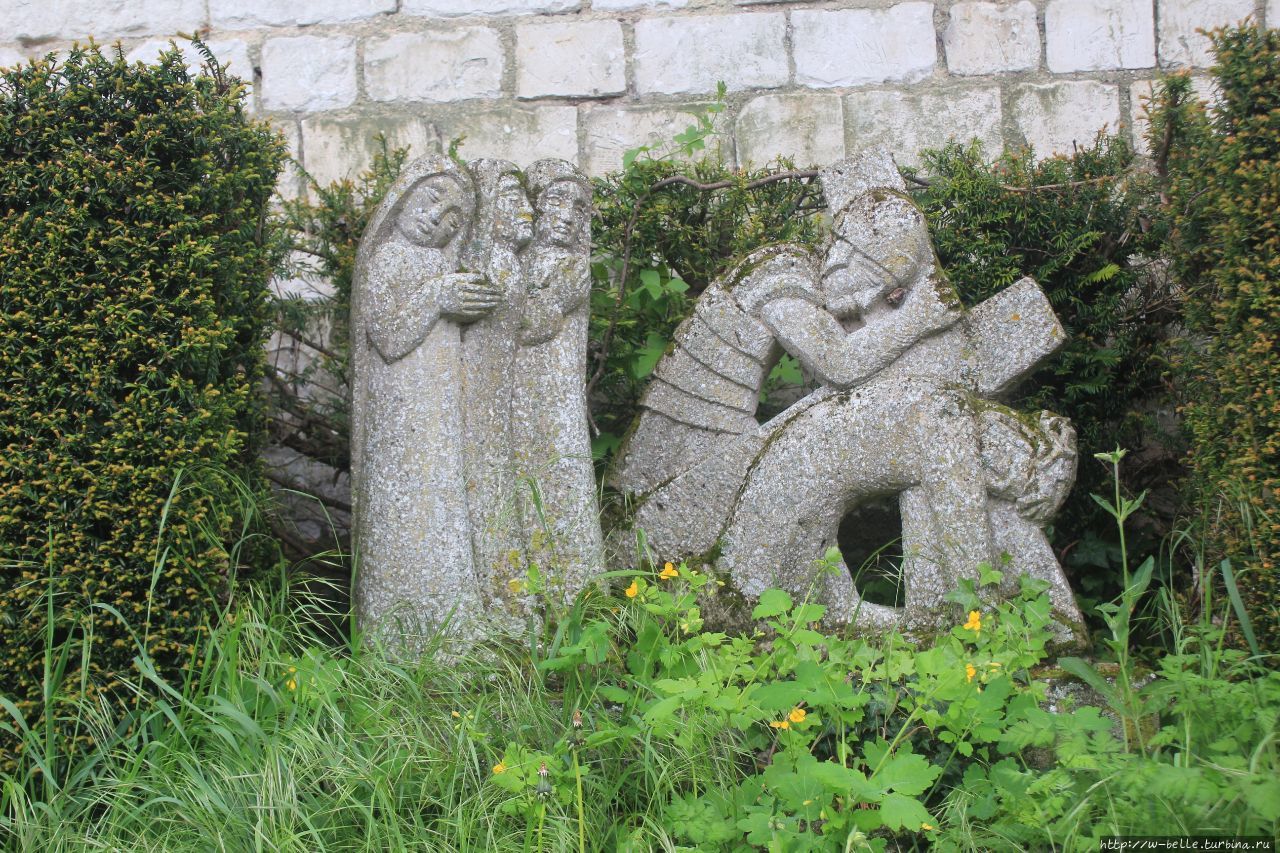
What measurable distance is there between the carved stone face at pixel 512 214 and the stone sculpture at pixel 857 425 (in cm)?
60

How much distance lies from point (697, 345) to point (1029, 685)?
58.5 inches

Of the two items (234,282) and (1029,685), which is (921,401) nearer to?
(1029,685)

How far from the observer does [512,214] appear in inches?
146

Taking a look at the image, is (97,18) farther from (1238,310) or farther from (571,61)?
(1238,310)

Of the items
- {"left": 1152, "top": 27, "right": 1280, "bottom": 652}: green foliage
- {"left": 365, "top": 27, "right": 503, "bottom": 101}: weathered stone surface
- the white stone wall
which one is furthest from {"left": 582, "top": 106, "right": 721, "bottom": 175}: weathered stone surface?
{"left": 1152, "top": 27, "right": 1280, "bottom": 652}: green foliage

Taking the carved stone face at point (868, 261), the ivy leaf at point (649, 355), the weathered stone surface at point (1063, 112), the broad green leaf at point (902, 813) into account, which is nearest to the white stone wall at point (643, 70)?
the weathered stone surface at point (1063, 112)

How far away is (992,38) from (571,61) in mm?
1775

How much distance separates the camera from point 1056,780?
260cm

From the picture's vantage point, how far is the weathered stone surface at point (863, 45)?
5.27 m

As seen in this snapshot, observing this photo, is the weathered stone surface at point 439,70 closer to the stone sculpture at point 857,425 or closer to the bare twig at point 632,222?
the bare twig at point 632,222

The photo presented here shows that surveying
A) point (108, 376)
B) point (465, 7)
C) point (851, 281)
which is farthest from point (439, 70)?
point (108, 376)

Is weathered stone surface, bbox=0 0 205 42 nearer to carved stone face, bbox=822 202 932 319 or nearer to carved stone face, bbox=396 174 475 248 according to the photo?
carved stone face, bbox=396 174 475 248

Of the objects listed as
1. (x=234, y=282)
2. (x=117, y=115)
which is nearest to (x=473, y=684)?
(x=234, y=282)

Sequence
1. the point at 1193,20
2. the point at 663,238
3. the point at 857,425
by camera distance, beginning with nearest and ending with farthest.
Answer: the point at 857,425 < the point at 663,238 < the point at 1193,20
